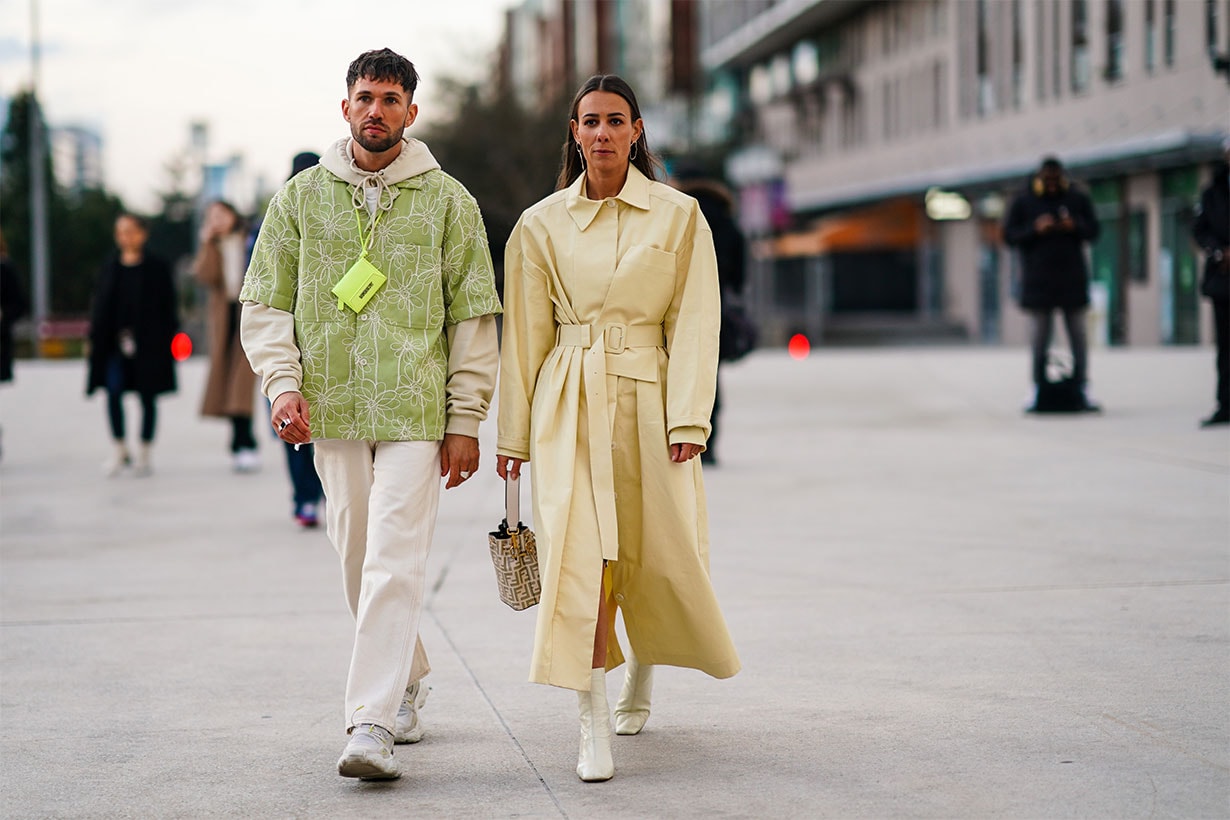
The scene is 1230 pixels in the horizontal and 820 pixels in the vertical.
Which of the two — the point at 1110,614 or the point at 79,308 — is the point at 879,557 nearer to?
the point at 1110,614

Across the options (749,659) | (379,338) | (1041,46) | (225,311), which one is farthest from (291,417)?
(1041,46)

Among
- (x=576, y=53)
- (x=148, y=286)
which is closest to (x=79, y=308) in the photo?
(x=576, y=53)

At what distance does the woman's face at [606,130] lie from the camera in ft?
15.5

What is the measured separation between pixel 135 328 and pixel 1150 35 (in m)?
23.8

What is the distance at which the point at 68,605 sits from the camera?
7.43m

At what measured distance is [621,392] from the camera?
4.73 meters

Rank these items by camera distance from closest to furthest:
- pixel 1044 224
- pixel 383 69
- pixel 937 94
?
pixel 383 69 < pixel 1044 224 < pixel 937 94

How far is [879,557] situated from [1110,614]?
1772 mm

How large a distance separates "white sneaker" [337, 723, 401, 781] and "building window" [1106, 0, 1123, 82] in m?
31.4

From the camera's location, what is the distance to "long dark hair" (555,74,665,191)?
4.76 meters

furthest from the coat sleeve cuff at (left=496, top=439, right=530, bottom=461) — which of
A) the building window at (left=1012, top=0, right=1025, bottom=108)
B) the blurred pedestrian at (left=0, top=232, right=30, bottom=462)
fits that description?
the building window at (left=1012, top=0, right=1025, bottom=108)

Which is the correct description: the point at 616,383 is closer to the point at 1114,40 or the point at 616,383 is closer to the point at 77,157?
the point at 1114,40

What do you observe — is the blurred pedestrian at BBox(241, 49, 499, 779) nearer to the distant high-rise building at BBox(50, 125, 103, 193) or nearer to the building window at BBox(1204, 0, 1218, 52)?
the building window at BBox(1204, 0, 1218, 52)

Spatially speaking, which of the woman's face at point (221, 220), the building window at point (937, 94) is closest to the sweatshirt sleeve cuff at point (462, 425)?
the woman's face at point (221, 220)
